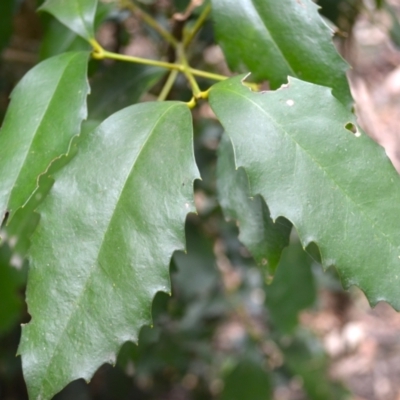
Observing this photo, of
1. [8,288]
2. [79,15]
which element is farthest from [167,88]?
[8,288]

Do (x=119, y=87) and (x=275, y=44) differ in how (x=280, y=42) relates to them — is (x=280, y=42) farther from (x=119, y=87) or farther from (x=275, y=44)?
(x=119, y=87)

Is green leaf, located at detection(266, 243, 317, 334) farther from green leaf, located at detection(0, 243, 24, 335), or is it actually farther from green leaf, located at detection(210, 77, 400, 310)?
green leaf, located at detection(210, 77, 400, 310)

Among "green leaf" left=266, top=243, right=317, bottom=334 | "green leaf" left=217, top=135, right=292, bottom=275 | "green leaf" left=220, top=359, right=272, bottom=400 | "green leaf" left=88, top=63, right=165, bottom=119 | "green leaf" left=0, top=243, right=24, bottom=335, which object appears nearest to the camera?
"green leaf" left=217, top=135, right=292, bottom=275

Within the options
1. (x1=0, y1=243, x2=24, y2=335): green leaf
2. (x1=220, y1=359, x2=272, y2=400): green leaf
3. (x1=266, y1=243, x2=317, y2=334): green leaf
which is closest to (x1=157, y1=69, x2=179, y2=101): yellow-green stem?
(x1=0, y1=243, x2=24, y2=335): green leaf

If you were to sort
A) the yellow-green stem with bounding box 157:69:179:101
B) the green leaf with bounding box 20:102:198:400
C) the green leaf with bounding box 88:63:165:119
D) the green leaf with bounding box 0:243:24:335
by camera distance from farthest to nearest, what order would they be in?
the green leaf with bounding box 0:243:24:335
the green leaf with bounding box 88:63:165:119
the yellow-green stem with bounding box 157:69:179:101
the green leaf with bounding box 20:102:198:400

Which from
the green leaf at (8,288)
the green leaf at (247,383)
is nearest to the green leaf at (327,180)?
the green leaf at (8,288)

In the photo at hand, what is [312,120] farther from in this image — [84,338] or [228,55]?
[84,338]
